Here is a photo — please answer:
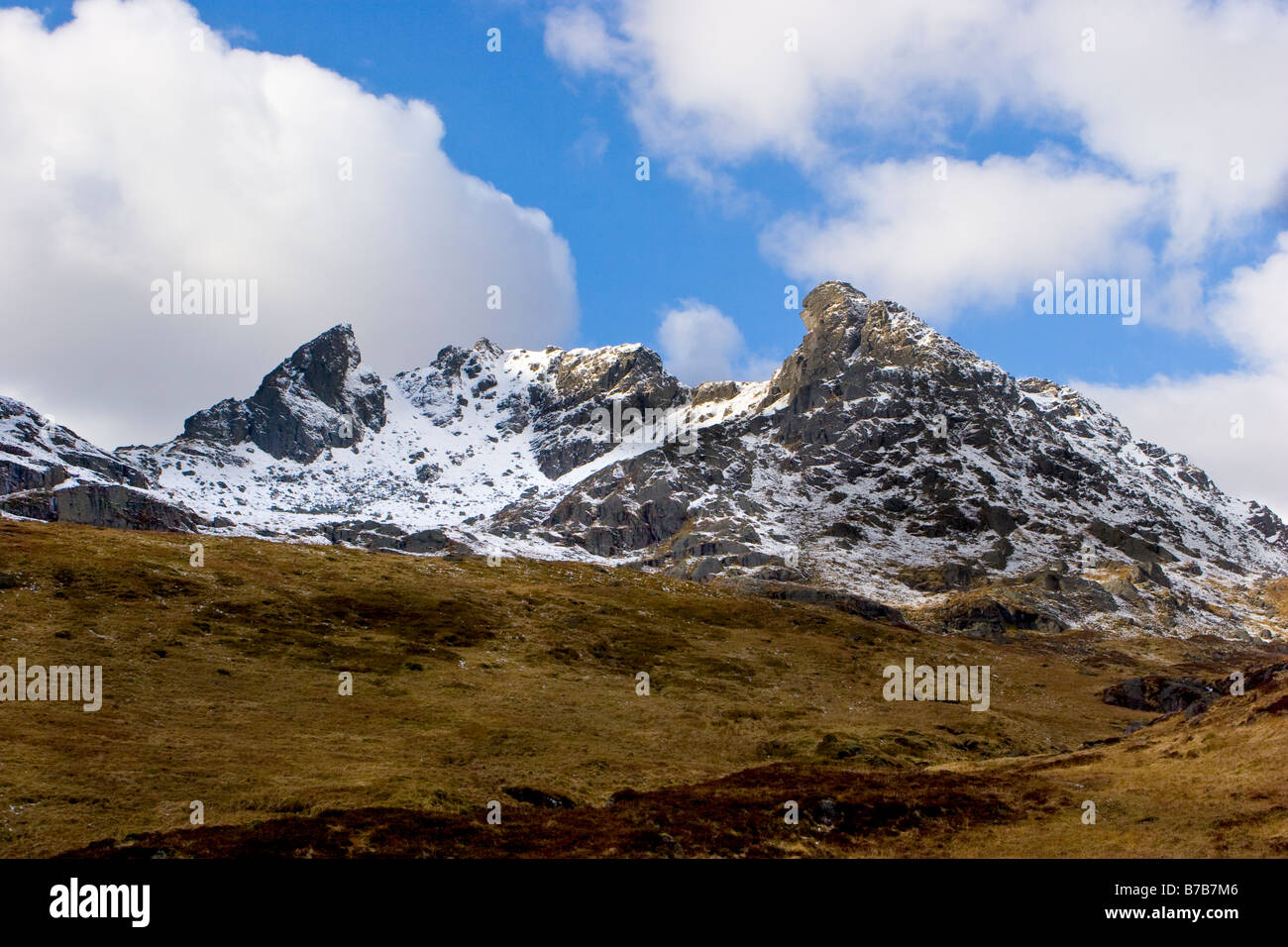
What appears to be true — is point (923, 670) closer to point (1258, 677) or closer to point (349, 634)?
point (1258, 677)

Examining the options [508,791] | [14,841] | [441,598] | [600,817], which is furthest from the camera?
[441,598]

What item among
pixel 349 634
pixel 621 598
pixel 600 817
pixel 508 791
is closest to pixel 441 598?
pixel 349 634

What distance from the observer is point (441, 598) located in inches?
3750

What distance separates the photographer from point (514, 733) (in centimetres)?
5678

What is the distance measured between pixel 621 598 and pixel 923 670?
38.1 m

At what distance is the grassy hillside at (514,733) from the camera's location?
34.5m

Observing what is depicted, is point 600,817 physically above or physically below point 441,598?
below

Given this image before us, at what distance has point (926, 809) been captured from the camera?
39.3 meters

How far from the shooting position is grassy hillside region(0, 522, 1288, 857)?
34.5 m

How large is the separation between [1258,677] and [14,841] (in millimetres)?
79824

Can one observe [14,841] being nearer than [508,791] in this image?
Yes
